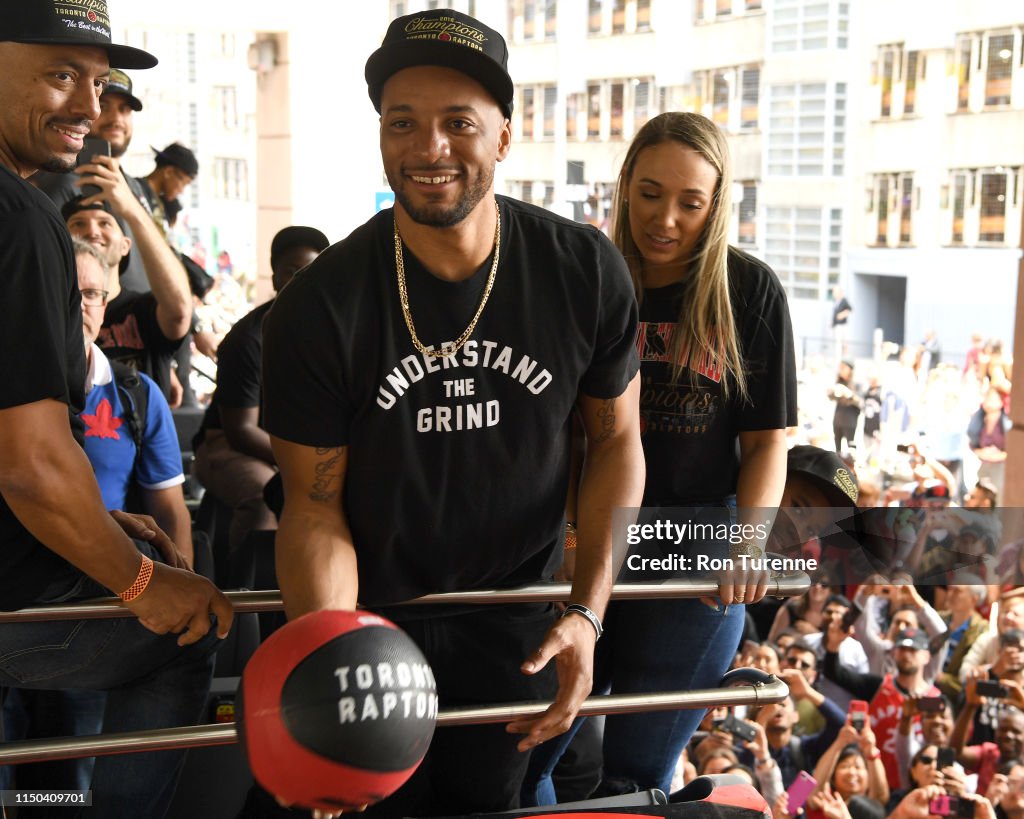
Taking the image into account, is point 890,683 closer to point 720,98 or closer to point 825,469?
point 825,469

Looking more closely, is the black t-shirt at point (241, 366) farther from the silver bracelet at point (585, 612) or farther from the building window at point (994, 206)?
the building window at point (994, 206)

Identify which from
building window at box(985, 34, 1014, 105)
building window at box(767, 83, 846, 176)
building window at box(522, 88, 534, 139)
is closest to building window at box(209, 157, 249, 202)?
building window at box(522, 88, 534, 139)

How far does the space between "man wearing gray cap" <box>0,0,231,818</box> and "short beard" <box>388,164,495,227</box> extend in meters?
0.57

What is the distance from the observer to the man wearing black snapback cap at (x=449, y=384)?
201cm

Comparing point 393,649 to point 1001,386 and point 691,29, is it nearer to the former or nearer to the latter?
point 1001,386

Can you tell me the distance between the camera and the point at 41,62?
2021 mm

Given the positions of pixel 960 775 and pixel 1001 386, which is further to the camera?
pixel 1001 386

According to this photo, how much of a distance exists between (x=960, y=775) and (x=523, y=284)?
4.02m

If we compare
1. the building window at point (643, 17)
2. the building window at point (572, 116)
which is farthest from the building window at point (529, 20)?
the building window at point (643, 17)

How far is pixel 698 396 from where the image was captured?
2564 millimetres

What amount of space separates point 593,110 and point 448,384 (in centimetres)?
1480

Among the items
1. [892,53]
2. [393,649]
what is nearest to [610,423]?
[393,649]

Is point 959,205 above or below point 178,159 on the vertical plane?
above

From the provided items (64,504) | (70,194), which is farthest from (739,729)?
(64,504)
